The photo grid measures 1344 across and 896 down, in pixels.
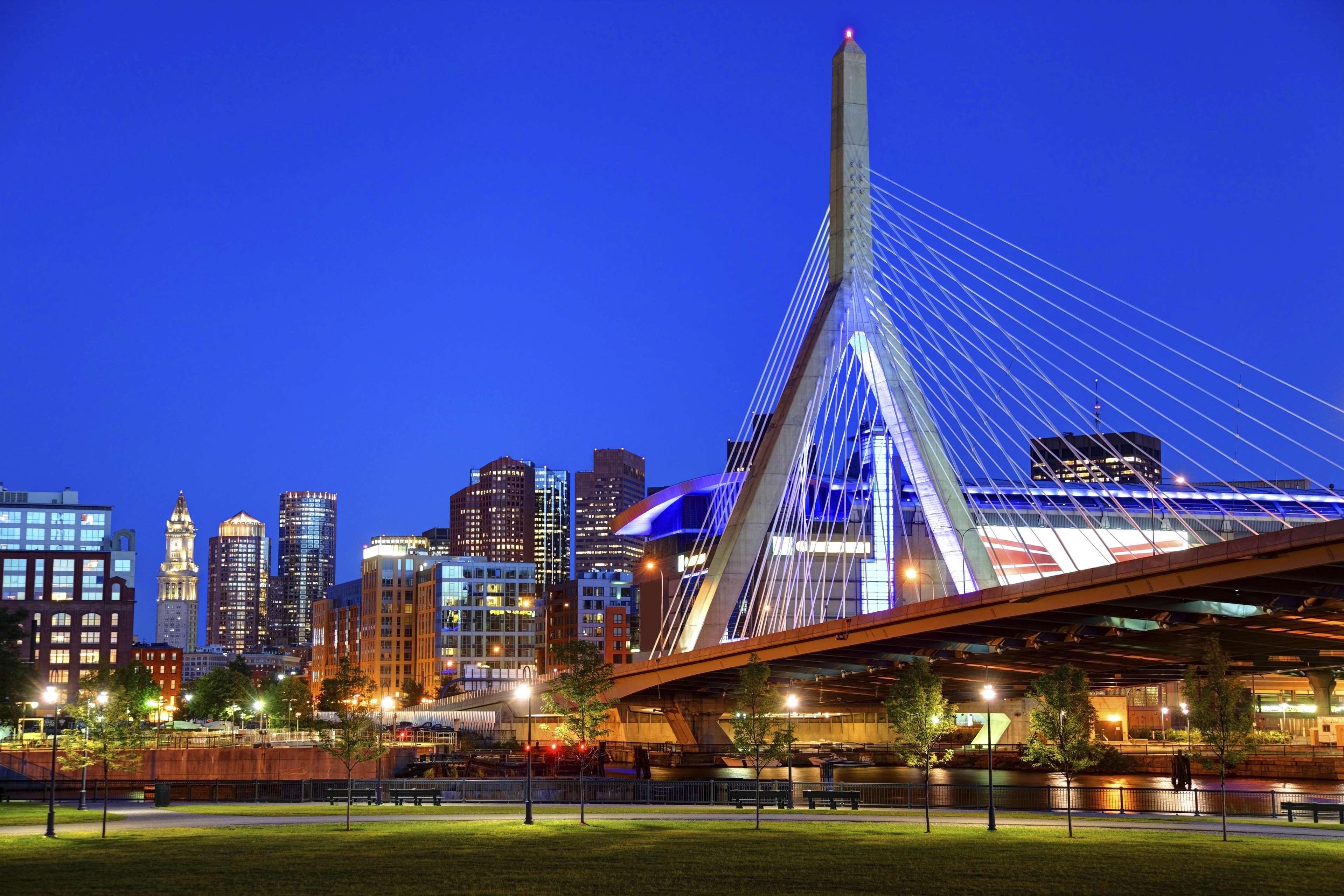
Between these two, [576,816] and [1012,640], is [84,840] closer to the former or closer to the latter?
[576,816]

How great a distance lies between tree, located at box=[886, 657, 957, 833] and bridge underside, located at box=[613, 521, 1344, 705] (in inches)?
201

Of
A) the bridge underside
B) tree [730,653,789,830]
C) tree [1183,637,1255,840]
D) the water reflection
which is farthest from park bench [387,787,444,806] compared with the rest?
tree [1183,637,1255,840]

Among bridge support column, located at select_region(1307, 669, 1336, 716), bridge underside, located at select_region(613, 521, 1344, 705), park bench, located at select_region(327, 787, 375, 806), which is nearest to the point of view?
bridge underside, located at select_region(613, 521, 1344, 705)

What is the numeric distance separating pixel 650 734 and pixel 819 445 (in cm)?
4219

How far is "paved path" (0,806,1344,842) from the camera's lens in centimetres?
3409

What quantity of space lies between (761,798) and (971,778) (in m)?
28.5

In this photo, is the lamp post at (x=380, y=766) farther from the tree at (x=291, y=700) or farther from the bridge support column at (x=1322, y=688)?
the bridge support column at (x=1322, y=688)

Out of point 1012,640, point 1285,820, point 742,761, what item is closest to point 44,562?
point 742,761

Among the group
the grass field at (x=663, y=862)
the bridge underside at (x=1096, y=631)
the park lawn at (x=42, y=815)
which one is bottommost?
the park lawn at (x=42, y=815)

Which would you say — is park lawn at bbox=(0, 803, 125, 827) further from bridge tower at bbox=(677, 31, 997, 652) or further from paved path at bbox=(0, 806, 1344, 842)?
bridge tower at bbox=(677, 31, 997, 652)

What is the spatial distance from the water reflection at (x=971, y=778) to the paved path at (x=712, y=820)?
1686cm

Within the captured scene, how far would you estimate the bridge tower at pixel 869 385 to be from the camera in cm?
5344

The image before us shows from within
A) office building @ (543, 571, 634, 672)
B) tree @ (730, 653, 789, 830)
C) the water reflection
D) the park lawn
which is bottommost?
the water reflection

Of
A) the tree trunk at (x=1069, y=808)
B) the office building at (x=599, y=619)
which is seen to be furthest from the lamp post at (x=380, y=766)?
the office building at (x=599, y=619)
